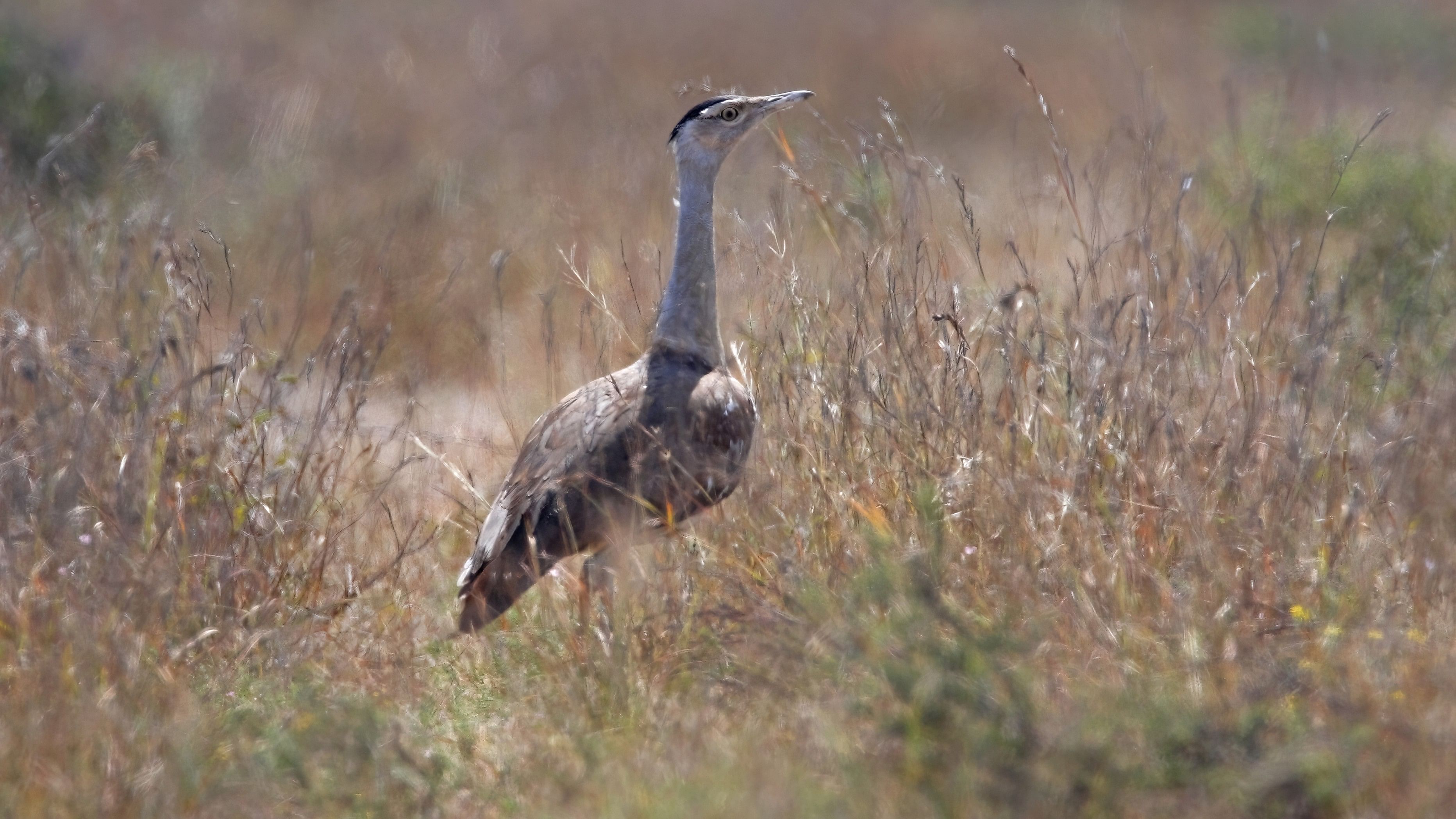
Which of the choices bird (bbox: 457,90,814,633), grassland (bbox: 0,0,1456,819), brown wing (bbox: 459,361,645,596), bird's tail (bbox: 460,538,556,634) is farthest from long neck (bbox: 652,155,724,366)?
bird's tail (bbox: 460,538,556,634)

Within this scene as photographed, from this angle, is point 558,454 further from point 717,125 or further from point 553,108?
point 553,108

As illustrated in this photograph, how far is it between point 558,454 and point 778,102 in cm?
144

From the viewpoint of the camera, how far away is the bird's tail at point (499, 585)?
350cm

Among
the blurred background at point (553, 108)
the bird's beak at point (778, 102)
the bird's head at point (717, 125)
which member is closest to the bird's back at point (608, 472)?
the blurred background at point (553, 108)

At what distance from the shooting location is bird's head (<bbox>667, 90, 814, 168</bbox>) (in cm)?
439

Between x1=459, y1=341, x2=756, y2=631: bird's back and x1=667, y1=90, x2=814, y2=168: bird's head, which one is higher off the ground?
x1=667, y1=90, x2=814, y2=168: bird's head

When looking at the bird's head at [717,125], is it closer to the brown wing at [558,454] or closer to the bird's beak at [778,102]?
the bird's beak at [778,102]

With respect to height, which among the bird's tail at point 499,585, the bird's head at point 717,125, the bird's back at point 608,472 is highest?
the bird's head at point 717,125

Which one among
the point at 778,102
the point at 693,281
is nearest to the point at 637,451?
the point at 693,281

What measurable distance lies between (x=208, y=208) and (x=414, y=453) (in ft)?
10.9

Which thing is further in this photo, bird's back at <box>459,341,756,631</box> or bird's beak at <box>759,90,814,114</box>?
bird's beak at <box>759,90,814,114</box>

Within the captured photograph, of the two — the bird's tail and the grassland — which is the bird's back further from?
the grassland

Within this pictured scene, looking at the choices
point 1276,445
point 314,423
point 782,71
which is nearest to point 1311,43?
point 782,71

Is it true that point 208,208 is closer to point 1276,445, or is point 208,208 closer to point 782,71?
point 1276,445
